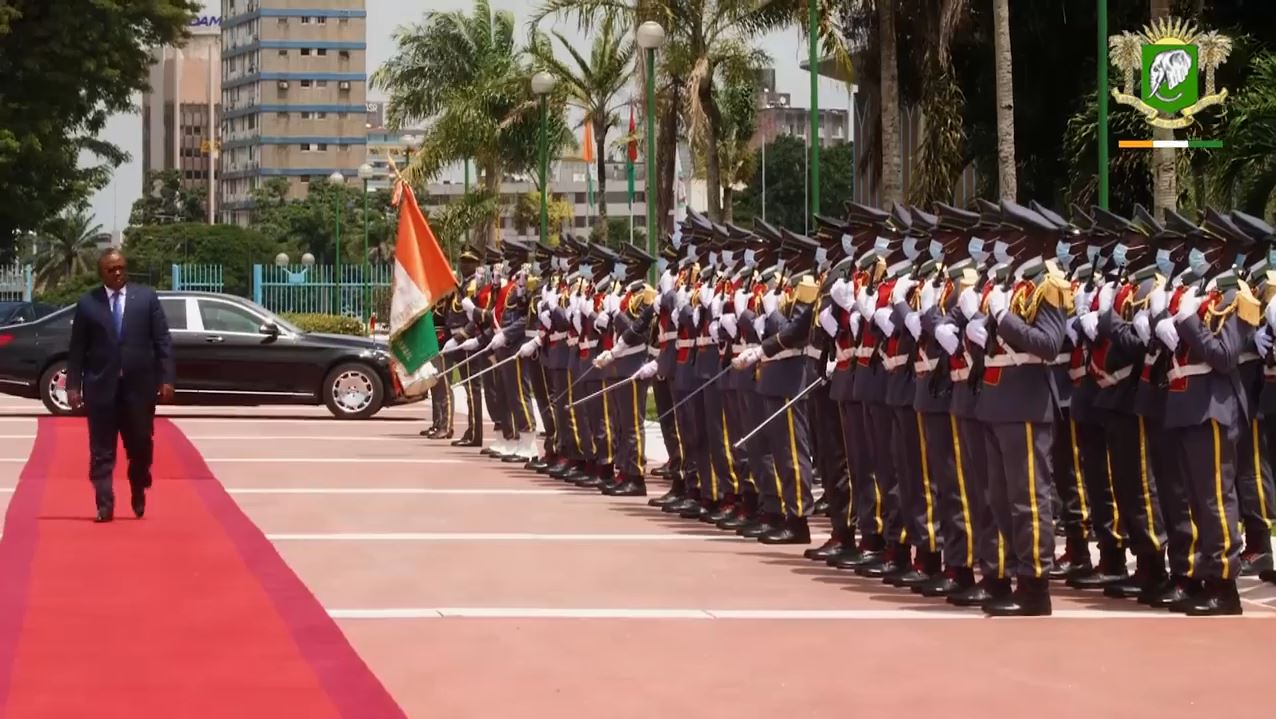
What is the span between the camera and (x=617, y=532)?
14953mm

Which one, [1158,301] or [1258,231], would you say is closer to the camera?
[1158,301]

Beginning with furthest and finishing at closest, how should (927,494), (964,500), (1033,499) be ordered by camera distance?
(927,494) → (964,500) → (1033,499)

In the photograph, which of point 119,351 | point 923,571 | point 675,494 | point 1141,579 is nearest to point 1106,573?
point 1141,579

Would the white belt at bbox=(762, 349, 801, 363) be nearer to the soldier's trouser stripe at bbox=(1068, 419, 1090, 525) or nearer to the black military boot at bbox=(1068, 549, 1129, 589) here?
the soldier's trouser stripe at bbox=(1068, 419, 1090, 525)

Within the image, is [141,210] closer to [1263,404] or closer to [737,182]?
[737,182]

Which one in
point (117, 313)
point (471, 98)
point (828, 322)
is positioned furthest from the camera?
point (471, 98)

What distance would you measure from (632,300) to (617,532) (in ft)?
10.3

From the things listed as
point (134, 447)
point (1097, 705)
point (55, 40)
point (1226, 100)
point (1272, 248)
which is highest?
point (55, 40)

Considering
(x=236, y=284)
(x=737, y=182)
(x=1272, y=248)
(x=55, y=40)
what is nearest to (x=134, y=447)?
(x=1272, y=248)

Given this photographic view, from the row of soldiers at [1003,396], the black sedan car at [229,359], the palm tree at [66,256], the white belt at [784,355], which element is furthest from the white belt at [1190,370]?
the palm tree at [66,256]

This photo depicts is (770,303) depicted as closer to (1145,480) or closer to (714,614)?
(1145,480)

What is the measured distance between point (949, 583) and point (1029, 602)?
78cm

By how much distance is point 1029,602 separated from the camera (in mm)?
11016

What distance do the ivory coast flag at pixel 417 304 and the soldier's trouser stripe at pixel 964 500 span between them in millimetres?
12511
